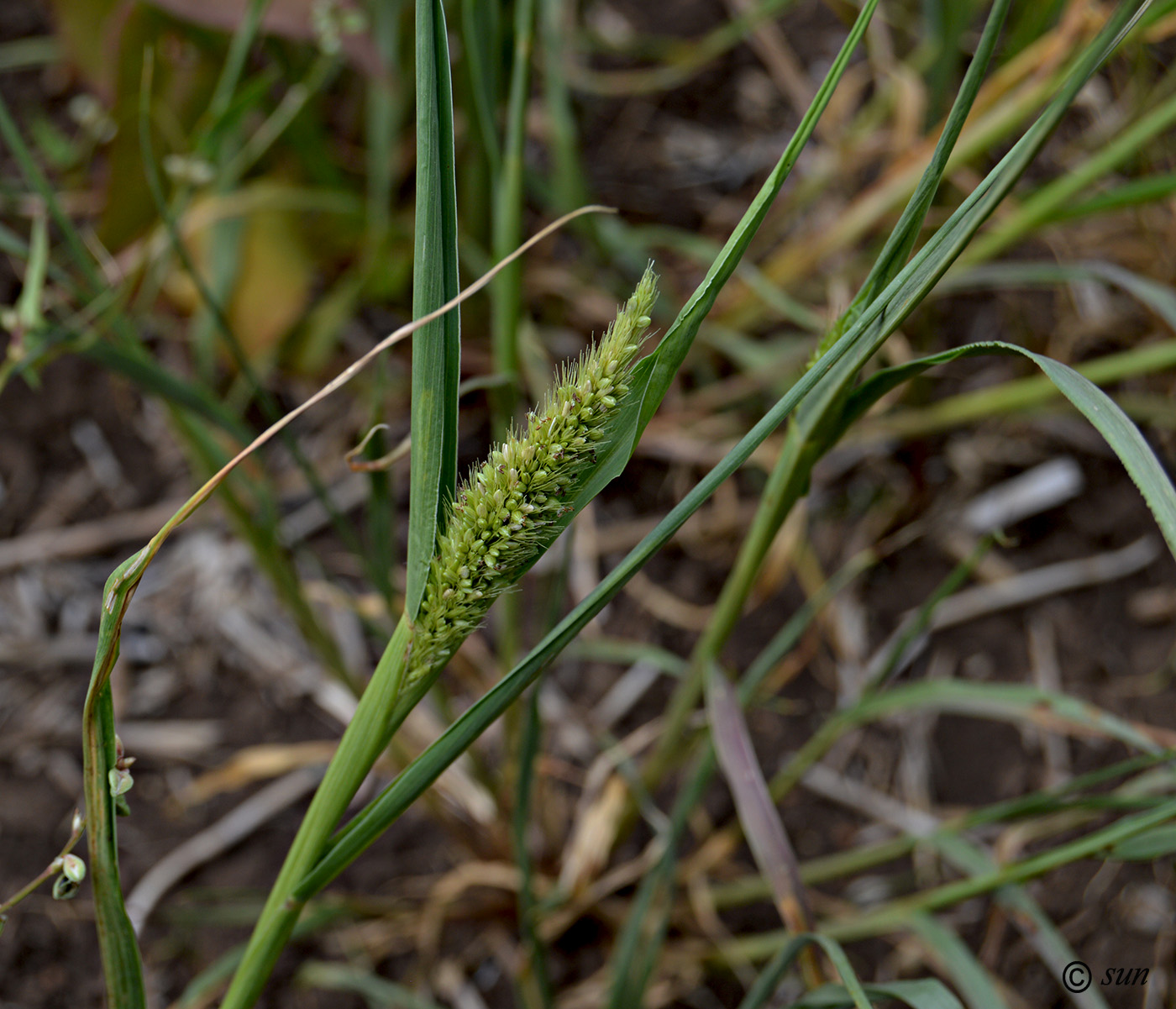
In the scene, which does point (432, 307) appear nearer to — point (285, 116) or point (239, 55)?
point (239, 55)

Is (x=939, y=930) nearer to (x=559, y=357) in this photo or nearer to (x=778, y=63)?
(x=559, y=357)

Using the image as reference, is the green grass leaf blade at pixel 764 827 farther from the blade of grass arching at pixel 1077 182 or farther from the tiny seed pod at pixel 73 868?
the blade of grass arching at pixel 1077 182

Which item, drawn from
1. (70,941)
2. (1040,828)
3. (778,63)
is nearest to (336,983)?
(70,941)

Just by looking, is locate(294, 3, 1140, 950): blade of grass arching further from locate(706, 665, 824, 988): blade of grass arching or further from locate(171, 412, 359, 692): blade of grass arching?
locate(171, 412, 359, 692): blade of grass arching

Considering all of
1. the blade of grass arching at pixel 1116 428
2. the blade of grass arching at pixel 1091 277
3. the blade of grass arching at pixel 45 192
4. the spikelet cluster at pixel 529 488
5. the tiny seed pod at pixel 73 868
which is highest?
the blade of grass arching at pixel 45 192

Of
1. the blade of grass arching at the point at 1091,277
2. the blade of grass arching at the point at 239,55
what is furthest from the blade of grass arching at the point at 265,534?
the blade of grass arching at the point at 1091,277

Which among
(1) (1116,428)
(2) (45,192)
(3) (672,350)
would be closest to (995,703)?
(1) (1116,428)

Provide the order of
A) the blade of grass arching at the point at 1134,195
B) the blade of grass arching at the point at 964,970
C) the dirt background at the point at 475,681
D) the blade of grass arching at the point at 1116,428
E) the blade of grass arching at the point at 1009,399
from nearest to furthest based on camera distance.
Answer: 1. the blade of grass arching at the point at 1116,428
2. the blade of grass arching at the point at 964,970
3. the blade of grass arching at the point at 1134,195
4. the blade of grass arching at the point at 1009,399
5. the dirt background at the point at 475,681

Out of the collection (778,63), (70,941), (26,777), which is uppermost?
(778,63)
